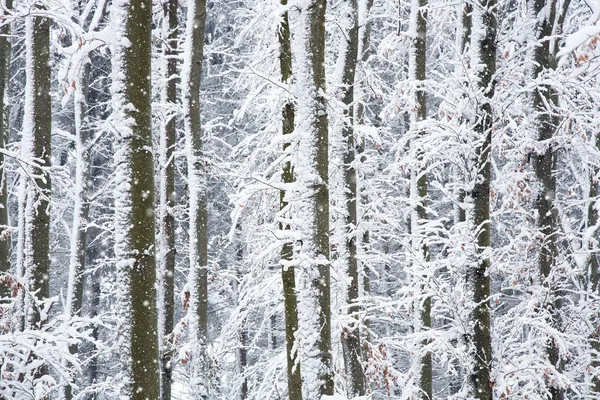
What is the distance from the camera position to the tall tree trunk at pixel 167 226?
10.5 meters

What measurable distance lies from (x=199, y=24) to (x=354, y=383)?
21.3ft

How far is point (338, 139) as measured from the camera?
32.7 ft

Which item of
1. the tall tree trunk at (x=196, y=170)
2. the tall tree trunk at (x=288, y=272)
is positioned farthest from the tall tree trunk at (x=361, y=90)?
the tall tree trunk at (x=196, y=170)

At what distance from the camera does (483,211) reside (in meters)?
7.60

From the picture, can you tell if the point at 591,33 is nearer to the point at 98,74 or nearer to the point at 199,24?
the point at 199,24

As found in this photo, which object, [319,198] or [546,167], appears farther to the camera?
[546,167]

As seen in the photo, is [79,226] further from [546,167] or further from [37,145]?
[546,167]

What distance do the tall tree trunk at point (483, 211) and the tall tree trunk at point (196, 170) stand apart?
4.60 m

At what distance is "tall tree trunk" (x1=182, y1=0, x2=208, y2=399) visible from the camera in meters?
9.94

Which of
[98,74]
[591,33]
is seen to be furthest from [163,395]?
[98,74]

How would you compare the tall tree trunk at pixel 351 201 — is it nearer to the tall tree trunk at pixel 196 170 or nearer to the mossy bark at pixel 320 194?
the tall tree trunk at pixel 196 170

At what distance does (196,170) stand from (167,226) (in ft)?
4.87

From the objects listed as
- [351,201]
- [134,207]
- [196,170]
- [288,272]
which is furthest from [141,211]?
[351,201]

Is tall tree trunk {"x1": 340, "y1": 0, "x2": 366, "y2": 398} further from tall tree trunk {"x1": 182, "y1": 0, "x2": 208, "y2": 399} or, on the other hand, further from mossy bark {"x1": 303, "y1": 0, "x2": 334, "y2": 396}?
mossy bark {"x1": 303, "y1": 0, "x2": 334, "y2": 396}
